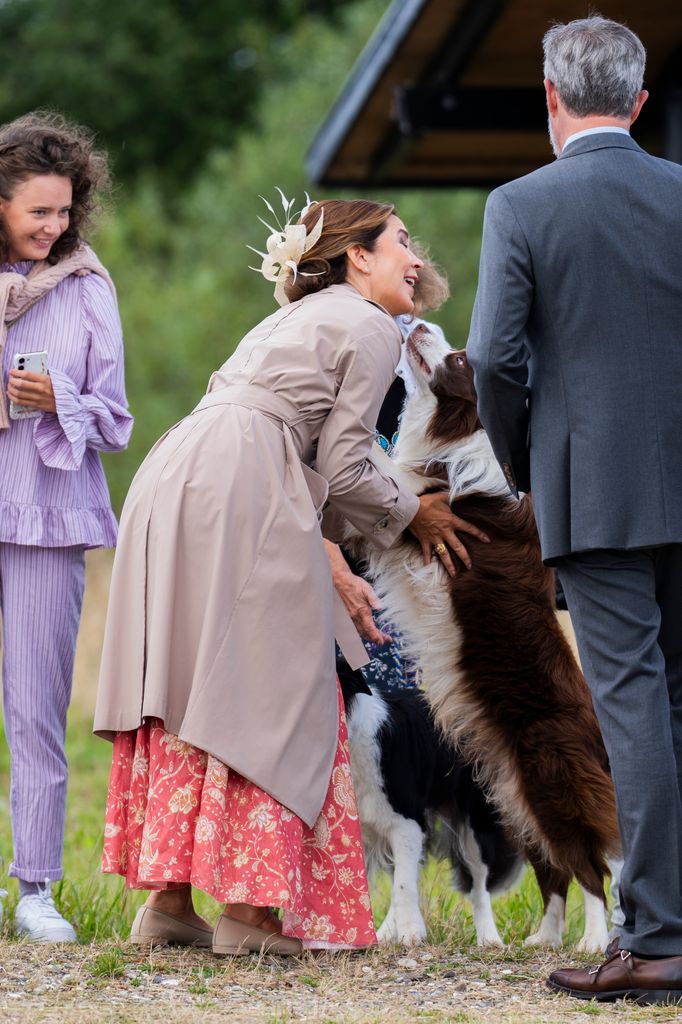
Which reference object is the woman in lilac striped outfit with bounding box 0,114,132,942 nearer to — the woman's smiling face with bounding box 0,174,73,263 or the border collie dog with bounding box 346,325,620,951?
the woman's smiling face with bounding box 0,174,73,263

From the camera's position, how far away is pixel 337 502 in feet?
13.0

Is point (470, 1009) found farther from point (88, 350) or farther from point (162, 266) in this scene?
point (162, 266)

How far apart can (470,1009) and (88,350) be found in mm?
2251

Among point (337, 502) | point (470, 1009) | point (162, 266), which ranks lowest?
point (470, 1009)

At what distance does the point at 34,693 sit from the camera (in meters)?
4.23

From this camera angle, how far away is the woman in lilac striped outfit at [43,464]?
420 cm

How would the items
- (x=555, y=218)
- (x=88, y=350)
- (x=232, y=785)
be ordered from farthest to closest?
(x=88, y=350) → (x=232, y=785) → (x=555, y=218)

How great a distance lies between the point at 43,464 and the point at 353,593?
103cm

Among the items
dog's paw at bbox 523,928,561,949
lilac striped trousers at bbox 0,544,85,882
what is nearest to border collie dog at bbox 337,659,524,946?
dog's paw at bbox 523,928,561,949

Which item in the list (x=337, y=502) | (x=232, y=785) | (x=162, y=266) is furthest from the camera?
(x=162, y=266)

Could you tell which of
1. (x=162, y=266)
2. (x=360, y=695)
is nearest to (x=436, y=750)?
(x=360, y=695)

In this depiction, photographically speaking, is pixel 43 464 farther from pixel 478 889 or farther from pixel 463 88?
pixel 463 88

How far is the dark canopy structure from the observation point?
6.91m

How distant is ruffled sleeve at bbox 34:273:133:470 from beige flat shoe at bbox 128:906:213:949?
52.7 inches
